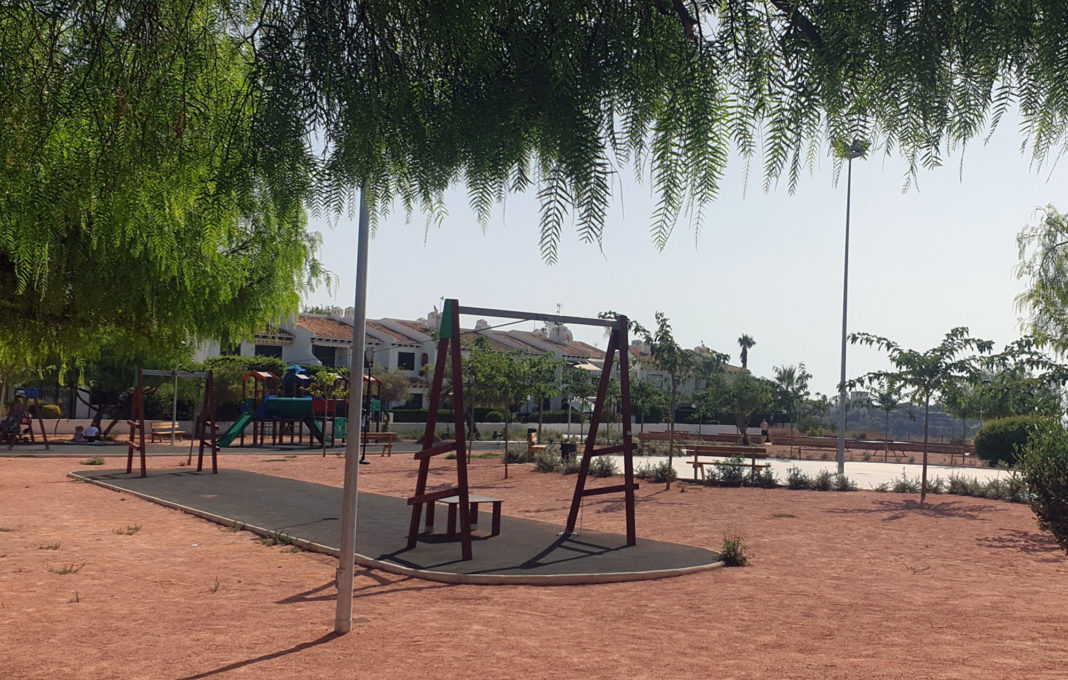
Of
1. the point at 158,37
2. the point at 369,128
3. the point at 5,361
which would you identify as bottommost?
the point at 5,361

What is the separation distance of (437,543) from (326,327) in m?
49.7

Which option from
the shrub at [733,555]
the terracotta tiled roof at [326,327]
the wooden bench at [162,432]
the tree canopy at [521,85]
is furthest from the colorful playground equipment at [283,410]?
the tree canopy at [521,85]

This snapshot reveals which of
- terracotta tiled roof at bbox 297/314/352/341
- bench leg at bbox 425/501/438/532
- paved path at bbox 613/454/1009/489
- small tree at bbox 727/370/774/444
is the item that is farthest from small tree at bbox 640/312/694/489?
terracotta tiled roof at bbox 297/314/352/341

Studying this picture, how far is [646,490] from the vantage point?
65.9ft

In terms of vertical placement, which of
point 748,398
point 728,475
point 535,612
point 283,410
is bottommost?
point 535,612

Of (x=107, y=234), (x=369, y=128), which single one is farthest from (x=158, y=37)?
(x=107, y=234)

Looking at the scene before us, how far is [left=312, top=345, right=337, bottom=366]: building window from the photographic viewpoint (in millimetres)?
58125

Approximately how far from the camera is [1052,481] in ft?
29.1

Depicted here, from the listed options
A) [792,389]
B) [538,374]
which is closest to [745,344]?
[792,389]

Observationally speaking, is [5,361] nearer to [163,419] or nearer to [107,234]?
[107,234]

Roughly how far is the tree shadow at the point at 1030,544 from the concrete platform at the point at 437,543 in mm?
4331

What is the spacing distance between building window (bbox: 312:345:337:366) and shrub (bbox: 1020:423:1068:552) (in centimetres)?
5169

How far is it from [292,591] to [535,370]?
21.6 m

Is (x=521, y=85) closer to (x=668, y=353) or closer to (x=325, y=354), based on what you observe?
(x=668, y=353)
